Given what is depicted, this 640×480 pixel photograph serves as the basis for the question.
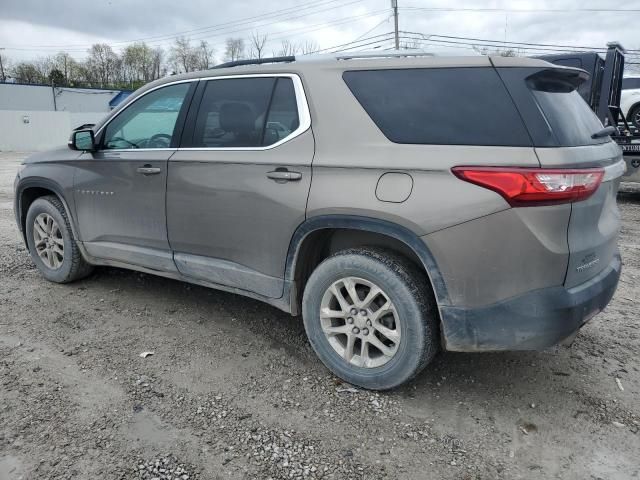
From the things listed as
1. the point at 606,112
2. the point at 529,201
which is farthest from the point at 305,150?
the point at 606,112

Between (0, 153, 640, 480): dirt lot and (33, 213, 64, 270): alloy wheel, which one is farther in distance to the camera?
(33, 213, 64, 270): alloy wheel

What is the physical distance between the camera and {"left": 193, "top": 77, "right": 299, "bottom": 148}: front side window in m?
3.21

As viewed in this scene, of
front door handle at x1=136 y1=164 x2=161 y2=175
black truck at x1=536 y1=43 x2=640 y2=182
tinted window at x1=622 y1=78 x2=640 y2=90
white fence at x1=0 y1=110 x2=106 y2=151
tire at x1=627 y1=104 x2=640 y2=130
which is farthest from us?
white fence at x1=0 y1=110 x2=106 y2=151

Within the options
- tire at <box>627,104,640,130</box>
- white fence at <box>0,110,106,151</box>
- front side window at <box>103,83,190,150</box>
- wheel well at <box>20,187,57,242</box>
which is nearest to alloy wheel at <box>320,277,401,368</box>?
front side window at <box>103,83,190,150</box>

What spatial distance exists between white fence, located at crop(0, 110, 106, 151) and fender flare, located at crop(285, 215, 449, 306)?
30.0 metres

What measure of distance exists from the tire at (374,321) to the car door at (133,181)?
133 centimetres

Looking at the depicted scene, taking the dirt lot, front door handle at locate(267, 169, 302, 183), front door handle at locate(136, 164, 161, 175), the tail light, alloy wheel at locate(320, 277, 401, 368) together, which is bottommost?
the dirt lot

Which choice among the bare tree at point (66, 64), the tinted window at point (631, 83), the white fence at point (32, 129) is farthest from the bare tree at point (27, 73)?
the tinted window at point (631, 83)

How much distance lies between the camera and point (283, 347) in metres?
3.59

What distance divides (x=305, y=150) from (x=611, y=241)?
1.77m

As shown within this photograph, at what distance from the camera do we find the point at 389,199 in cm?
269

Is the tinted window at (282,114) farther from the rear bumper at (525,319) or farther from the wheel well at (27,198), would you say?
the wheel well at (27,198)

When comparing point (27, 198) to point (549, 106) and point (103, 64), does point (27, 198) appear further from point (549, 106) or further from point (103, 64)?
point (103, 64)

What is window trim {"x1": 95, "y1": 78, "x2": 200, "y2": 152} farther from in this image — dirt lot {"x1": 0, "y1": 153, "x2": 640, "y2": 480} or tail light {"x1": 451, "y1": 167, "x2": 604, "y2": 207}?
tail light {"x1": 451, "y1": 167, "x2": 604, "y2": 207}
